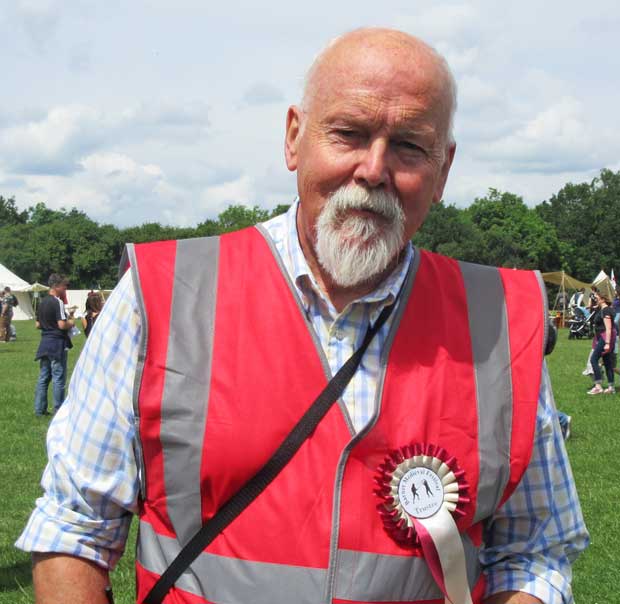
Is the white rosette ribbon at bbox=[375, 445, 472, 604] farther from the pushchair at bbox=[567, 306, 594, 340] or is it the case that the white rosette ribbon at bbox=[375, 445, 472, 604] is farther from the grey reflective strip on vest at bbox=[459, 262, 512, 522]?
the pushchair at bbox=[567, 306, 594, 340]

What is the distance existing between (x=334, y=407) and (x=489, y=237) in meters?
83.0

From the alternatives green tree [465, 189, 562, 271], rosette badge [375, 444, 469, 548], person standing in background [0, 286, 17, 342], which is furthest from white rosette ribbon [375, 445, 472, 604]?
green tree [465, 189, 562, 271]

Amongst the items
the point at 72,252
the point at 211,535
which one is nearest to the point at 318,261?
the point at 211,535

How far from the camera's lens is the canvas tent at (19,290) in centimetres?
5425

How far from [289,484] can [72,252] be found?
92992mm

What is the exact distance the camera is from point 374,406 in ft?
6.64

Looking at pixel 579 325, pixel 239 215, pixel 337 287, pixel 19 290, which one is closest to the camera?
pixel 337 287

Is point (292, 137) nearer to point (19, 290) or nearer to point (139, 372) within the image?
point (139, 372)

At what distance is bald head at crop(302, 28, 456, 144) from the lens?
85.3 inches

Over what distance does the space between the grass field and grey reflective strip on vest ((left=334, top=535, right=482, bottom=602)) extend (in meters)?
4.01

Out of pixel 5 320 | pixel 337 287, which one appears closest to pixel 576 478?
pixel 337 287

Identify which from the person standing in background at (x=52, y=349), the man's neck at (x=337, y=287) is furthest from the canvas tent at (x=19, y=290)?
the man's neck at (x=337, y=287)

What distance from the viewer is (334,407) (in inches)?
78.7

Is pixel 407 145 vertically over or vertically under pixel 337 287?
over
